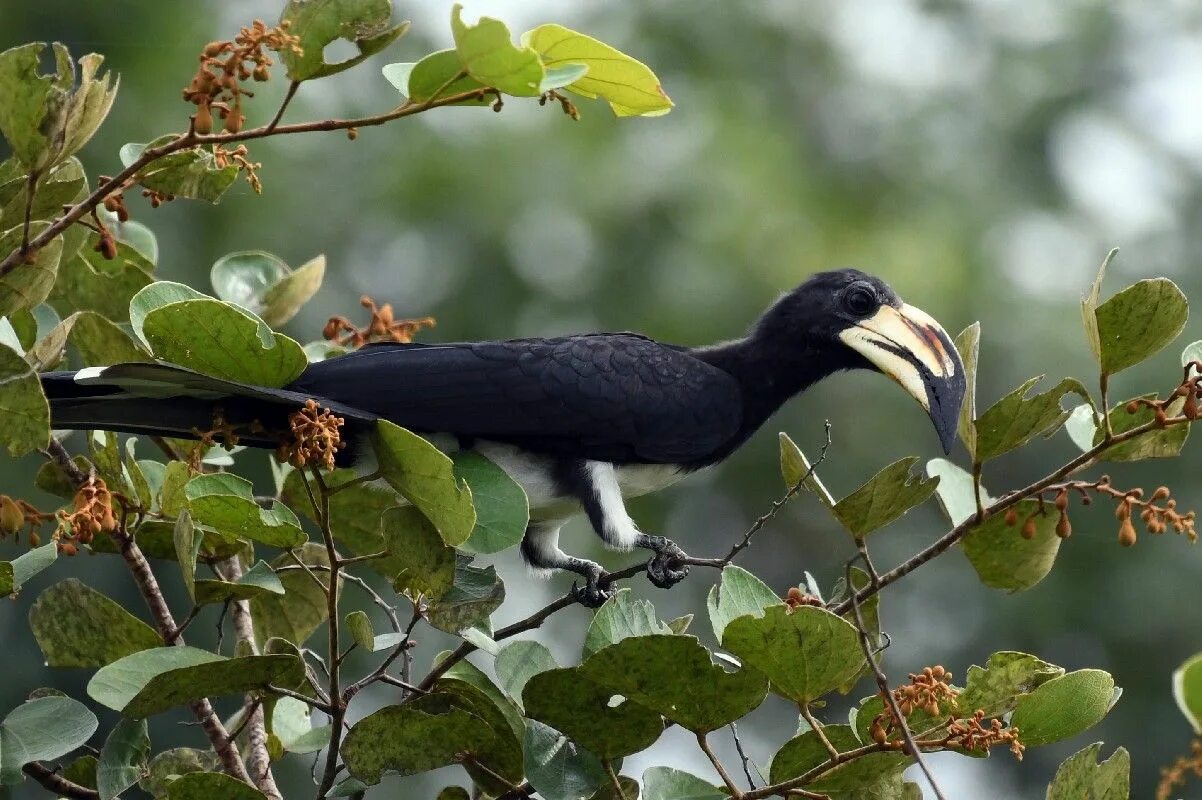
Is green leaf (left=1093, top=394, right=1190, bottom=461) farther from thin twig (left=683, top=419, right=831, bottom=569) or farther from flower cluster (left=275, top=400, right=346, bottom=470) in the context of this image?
flower cluster (left=275, top=400, right=346, bottom=470)

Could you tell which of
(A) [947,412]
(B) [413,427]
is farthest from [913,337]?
(B) [413,427]

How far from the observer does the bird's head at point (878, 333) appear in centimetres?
327

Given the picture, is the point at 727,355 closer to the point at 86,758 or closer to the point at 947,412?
the point at 947,412

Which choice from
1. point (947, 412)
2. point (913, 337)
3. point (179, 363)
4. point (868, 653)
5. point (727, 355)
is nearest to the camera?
point (868, 653)

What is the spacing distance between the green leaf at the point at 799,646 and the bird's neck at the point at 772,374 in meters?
1.72

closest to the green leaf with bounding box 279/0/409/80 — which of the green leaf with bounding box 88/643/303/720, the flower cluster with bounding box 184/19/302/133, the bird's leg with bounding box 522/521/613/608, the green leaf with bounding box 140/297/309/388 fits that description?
the flower cluster with bounding box 184/19/302/133

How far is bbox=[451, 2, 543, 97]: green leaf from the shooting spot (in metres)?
2.05

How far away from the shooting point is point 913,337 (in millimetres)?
3480

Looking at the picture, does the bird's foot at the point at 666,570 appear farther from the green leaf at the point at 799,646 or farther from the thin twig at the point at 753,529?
the green leaf at the point at 799,646

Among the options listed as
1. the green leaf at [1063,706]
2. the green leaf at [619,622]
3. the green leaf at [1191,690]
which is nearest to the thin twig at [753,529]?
the green leaf at [619,622]

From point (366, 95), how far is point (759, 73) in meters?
3.60

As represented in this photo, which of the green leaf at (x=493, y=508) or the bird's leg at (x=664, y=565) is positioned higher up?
the green leaf at (x=493, y=508)

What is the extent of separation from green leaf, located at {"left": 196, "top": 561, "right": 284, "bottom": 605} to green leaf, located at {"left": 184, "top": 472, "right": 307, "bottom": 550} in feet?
0.16

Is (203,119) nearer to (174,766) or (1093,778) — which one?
(174,766)
